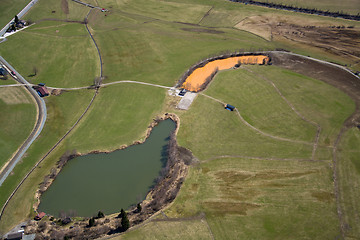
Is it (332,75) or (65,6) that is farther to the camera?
(65,6)

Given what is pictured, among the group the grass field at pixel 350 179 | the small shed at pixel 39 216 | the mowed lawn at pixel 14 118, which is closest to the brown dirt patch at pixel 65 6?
the mowed lawn at pixel 14 118

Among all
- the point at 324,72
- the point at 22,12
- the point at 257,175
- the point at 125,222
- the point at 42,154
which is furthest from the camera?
the point at 22,12

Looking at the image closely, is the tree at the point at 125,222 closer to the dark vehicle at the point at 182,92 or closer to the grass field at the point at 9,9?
the dark vehicle at the point at 182,92

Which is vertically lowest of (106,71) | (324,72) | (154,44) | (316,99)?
(316,99)

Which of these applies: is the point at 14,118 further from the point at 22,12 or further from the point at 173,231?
the point at 22,12

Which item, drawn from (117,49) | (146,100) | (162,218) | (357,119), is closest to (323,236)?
(162,218)

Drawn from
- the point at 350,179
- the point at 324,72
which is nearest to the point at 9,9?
the point at 324,72
